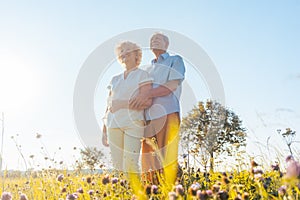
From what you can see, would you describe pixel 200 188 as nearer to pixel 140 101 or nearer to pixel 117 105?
pixel 140 101

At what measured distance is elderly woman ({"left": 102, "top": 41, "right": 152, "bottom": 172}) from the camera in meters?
4.39

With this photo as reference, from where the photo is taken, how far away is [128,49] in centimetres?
462

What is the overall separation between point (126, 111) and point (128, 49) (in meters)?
0.72

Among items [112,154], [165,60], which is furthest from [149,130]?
[165,60]

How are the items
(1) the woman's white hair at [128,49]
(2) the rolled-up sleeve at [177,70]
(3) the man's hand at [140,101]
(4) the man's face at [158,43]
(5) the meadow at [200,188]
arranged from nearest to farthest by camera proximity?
(5) the meadow at [200,188], (3) the man's hand at [140,101], (2) the rolled-up sleeve at [177,70], (1) the woman's white hair at [128,49], (4) the man's face at [158,43]

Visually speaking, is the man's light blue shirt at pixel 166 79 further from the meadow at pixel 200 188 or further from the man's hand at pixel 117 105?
the meadow at pixel 200 188

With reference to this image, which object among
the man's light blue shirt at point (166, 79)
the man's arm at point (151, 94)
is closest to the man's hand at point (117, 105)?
the man's arm at point (151, 94)

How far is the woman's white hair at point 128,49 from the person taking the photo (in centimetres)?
462

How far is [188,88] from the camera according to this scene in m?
4.94

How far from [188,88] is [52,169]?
6.19 ft

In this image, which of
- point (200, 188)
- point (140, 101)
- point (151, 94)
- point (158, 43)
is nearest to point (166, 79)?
point (151, 94)

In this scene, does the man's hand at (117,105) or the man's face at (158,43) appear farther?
the man's face at (158,43)

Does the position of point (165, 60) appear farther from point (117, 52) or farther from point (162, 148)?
point (162, 148)

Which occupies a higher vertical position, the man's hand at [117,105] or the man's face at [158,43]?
the man's face at [158,43]
